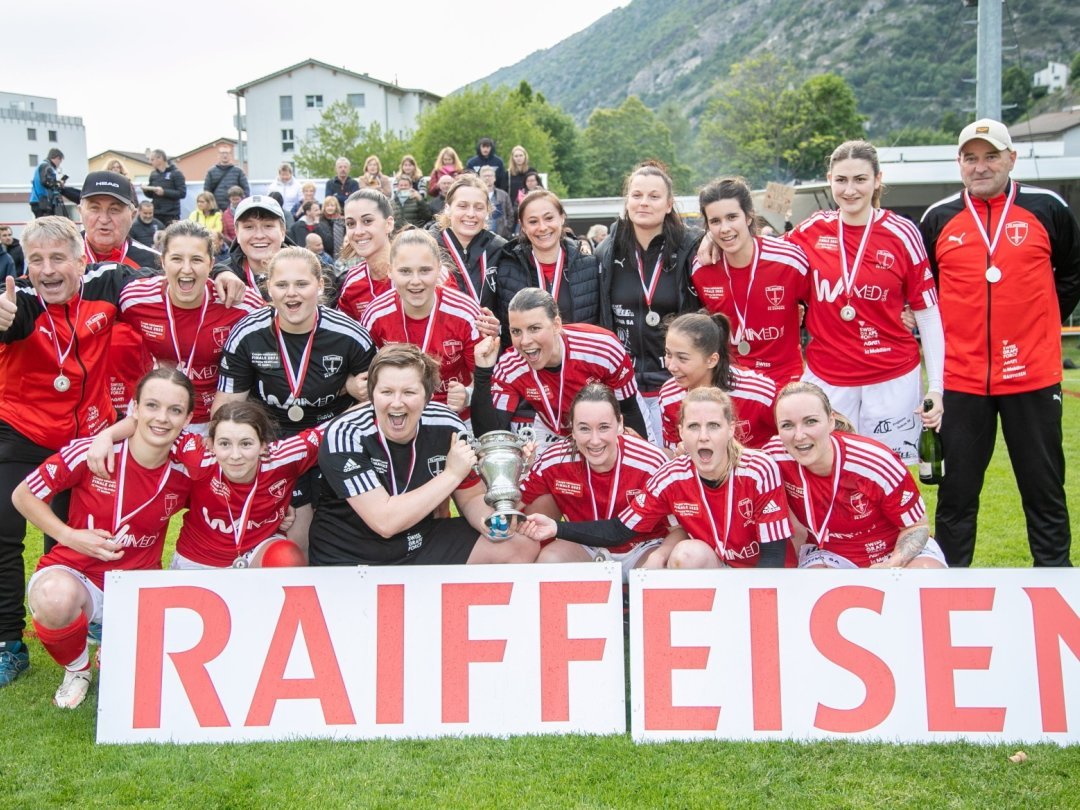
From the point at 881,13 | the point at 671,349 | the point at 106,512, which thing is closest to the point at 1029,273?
the point at 671,349

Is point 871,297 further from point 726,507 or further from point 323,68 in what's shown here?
point 323,68

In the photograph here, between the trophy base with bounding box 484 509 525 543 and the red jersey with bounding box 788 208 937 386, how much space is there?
1.76 meters

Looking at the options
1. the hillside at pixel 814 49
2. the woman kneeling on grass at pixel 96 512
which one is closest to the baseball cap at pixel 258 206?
the woman kneeling on grass at pixel 96 512

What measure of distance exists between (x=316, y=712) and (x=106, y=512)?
1.32 metres

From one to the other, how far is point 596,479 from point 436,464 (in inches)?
29.2

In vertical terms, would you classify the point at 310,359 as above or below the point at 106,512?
above

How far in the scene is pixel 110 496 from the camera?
419 centimetres

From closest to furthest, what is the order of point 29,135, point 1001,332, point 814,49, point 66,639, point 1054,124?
point 66,639 < point 1001,332 < point 1054,124 < point 29,135 < point 814,49

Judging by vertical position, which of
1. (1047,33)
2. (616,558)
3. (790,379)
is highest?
(1047,33)

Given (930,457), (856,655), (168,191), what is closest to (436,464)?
(856,655)

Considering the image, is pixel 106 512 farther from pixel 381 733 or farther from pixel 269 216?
pixel 269 216

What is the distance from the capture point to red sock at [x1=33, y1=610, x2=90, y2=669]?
157 inches

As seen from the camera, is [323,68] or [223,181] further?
[323,68]

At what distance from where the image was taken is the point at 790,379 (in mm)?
4879
